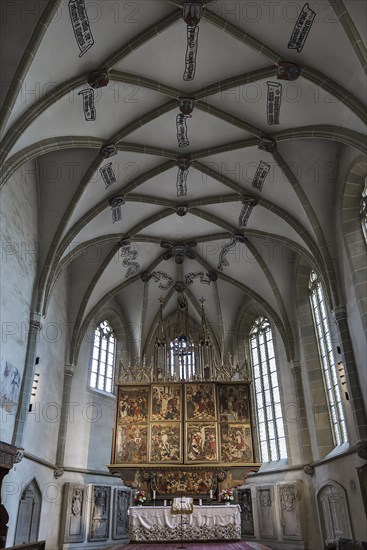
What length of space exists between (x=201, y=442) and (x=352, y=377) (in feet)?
19.5

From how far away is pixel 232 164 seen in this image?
15.8 m

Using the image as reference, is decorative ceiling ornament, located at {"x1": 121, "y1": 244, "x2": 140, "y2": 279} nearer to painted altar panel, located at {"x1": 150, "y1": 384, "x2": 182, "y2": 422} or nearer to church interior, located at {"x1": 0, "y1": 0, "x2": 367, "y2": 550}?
church interior, located at {"x1": 0, "y1": 0, "x2": 367, "y2": 550}

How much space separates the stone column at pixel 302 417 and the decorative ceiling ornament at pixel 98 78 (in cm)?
1237

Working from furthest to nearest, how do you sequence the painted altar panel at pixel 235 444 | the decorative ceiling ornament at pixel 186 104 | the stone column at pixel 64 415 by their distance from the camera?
the stone column at pixel 64 415
the painted altar panel at pixel 235 444
the decorative ceiling ornament at pixel 186 104

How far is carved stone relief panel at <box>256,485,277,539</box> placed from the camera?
17.0 meters

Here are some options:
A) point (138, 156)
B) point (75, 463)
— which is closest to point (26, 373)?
point (75, 463)

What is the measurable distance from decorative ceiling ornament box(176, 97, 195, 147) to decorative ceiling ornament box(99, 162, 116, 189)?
245 centimetres

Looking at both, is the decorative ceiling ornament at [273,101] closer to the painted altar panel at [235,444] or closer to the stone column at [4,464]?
the painted altar panel at [235,444]

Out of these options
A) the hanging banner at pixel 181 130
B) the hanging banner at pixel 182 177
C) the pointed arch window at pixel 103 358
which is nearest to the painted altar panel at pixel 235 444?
the pointed arch window at pixel 103 358

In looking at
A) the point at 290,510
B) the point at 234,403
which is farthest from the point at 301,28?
the point at 290,510

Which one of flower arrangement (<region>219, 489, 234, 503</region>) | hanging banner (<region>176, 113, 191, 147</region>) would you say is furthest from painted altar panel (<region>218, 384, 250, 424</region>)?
hanging banner (<region>176, 113, 191, 147</region>)

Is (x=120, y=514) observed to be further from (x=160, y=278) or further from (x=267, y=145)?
(x=267, y=145)

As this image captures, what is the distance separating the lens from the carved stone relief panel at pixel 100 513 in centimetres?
1730

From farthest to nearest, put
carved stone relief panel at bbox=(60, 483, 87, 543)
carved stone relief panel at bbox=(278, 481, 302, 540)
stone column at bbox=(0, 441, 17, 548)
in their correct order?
1. carved stone relief panel at bbox=(60, 483, 87, 543)
2. carved stone relief panel at bbox=(278, 481, 302, 540)
3. stone column at bbox=(0, 441, 17, 548)
